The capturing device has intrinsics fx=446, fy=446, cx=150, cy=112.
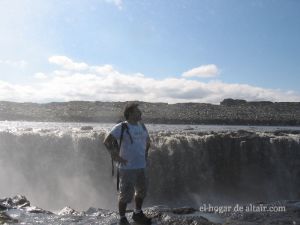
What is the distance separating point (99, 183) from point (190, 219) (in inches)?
555

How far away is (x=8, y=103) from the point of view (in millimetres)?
101250

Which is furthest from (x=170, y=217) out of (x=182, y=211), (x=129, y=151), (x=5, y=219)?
(x=5, y=219)

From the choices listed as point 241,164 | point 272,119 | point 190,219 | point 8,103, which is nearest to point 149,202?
→ point 241,164

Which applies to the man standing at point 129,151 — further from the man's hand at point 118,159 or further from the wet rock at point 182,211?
the wet rock at point 182,211

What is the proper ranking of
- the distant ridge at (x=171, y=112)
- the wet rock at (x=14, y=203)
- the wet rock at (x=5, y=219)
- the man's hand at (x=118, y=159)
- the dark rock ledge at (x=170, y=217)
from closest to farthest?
the man's hand at (x=118, y=159) → the dark rock ledge at (x=170, y=217) → the wet rock at (x=5, y=219) → the wet rock at (x=14, y=203) → the distant ridge at (x=171, y=112)

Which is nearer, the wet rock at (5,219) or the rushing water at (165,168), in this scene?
the wet rock at (5,219)

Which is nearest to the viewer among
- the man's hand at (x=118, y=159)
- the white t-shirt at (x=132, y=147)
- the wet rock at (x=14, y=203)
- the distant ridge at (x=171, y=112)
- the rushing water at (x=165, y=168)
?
the man's hand at (x=118, y=159)

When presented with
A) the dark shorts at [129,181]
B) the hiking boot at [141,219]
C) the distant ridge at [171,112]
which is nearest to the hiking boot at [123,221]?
the hiking boot at [141,219]

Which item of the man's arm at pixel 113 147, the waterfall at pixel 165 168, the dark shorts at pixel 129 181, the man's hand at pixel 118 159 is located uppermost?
the man's arm at pixel 113 147

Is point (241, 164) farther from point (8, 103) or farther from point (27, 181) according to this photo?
point (8, 103)

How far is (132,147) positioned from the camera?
279 inches

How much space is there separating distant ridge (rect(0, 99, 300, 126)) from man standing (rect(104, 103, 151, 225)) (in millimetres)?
74494

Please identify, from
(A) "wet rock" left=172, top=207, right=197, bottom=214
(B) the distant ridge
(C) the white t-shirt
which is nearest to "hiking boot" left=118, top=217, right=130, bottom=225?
(C) the white t-shirt

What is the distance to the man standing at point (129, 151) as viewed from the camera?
7000 millimetres
